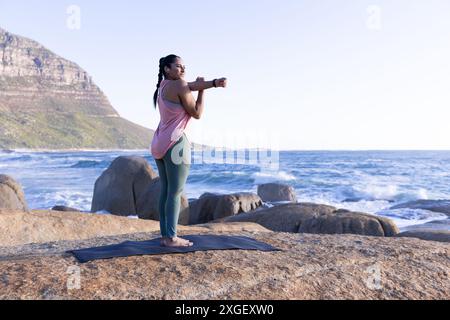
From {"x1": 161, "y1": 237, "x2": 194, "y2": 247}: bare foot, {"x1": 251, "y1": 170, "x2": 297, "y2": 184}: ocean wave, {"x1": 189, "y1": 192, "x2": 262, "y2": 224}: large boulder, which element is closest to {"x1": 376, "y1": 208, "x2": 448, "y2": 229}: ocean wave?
{"x1": 189, "y1": 192, "x2": 262, "y2": 224}: large boulder

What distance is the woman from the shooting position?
4902 mm

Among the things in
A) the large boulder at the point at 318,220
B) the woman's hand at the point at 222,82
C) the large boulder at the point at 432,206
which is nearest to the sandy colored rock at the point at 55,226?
the large boulder at the point at 318,220

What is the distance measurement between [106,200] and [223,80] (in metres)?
13.0

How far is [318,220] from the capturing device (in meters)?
10.8

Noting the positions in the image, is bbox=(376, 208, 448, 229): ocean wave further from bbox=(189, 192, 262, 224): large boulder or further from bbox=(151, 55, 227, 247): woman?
bbox=(151, 55, 227, 247): woman

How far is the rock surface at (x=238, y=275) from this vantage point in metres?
3.71

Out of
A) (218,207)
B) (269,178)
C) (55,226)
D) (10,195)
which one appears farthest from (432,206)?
(269,178)

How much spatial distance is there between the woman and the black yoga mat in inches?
7.9

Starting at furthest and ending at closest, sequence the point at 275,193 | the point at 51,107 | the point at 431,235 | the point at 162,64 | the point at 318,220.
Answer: the point at 51,107, the point at 275,193, the point at 318,220, the point at 431,235, the point at 162,64

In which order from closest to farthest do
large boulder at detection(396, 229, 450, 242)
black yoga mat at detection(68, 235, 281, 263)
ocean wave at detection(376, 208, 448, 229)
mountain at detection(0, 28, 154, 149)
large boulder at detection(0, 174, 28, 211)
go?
black yoga mat at detection(68, 235, 281, 263) < large boulder at detection(396, 229, 450, 242) < large boulder at detection(0, 174, 28, 211) < ocean wave at detection(376, 208, 448, 229) < mountain at detection(0, 28, 154, 149)

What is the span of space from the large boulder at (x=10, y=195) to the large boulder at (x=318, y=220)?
5.64m

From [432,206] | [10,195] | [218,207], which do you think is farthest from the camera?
[432,206]

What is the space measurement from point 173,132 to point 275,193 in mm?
17684

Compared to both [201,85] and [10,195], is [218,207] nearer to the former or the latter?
[10,195]
